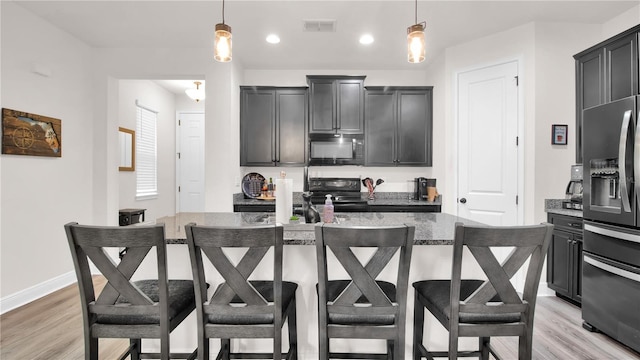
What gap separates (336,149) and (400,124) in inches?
36.2

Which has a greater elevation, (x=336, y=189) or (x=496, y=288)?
(x=336, y=189)

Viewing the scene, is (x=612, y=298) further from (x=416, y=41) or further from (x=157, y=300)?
(x=157, y=300)

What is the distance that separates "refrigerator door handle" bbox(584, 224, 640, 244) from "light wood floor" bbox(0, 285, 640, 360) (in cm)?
79

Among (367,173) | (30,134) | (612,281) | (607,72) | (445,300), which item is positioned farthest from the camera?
(367,173)

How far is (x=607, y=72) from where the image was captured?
2.91 meters

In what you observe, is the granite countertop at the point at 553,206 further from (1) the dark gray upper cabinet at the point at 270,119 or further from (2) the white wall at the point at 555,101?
(1) the dark gray upper cabinet at the point at 270,119

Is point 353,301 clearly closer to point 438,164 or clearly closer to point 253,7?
point 253,7

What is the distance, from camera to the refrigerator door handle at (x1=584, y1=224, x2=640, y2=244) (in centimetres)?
221

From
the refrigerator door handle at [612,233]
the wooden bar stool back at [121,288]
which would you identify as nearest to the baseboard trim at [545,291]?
the refrigerator door handle at [612,233]

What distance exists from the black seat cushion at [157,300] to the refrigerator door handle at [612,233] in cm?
278

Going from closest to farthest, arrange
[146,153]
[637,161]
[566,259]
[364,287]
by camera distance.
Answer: [364,287] → [637,161] → [566,259] → [146,153]

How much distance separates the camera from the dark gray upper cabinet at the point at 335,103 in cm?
436

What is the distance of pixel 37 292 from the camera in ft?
10.8

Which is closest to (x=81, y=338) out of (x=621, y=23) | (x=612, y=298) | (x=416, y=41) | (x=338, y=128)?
(x=416, y=41)
